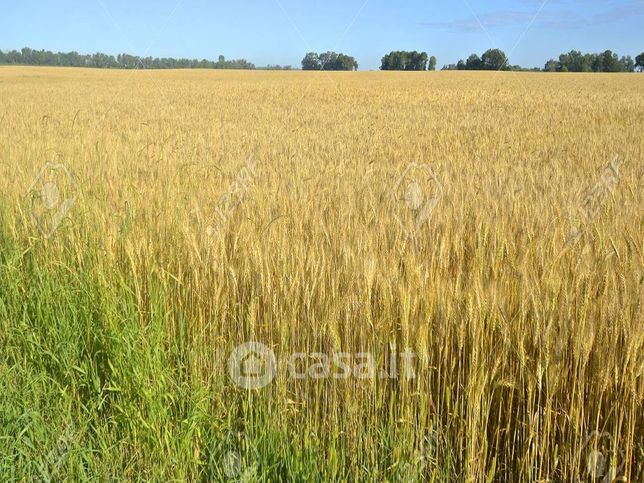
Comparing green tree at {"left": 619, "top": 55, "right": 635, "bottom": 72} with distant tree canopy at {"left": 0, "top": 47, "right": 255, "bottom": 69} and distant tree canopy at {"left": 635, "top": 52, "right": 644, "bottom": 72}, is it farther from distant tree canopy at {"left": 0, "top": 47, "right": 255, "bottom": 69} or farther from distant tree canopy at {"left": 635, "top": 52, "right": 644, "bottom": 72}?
distant tree canopy at {"left": 0, "top": 47, "right": 255, "bottom": 69}

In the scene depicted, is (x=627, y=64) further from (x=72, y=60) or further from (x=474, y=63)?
(x=72, y=60)

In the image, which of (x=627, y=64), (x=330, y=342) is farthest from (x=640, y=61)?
(x=330, y=342)

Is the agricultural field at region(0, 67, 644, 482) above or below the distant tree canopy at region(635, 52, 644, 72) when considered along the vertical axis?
below

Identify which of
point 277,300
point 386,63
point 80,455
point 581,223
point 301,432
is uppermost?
point 386,63

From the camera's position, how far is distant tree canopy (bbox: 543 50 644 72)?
72062mm

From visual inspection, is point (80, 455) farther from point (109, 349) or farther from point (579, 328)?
point (579, 328)

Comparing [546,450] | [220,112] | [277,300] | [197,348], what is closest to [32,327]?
[197,348]

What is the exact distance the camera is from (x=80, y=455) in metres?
1.83

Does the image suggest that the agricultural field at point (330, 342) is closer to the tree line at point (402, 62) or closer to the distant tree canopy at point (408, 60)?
the tree line at point (402, 62)

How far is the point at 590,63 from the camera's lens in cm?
7450

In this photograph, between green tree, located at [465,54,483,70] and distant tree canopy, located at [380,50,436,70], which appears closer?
green tree, located at [465,54,483,70]

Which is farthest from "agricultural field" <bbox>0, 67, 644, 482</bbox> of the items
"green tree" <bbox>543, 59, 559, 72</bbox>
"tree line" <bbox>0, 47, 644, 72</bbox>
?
"green tree" <bbox>543, 59, 559, 72</bbox>

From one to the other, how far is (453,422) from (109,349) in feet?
4.14

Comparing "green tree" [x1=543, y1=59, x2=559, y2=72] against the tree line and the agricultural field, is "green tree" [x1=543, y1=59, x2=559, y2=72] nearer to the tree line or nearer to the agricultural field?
the tree line
